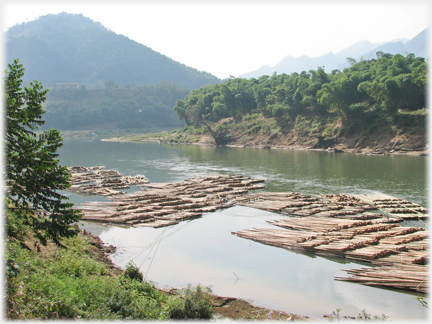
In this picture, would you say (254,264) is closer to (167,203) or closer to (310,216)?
(310,216)

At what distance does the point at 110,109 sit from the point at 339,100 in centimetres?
9775

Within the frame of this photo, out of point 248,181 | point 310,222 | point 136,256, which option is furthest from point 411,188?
point 136,256

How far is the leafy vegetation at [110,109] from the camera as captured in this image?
445ft

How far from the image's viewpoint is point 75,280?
11156 mm

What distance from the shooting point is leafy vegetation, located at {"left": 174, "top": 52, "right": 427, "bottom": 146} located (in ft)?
180

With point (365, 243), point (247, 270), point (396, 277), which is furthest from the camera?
point (365, 243)

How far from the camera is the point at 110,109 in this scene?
140 metres

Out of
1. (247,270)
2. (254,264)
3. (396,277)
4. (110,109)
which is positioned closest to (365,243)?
(396,277)

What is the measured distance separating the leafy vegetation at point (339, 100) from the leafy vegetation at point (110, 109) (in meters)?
57.4

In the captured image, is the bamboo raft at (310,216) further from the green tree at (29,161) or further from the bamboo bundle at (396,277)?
the green tree at (29,161)

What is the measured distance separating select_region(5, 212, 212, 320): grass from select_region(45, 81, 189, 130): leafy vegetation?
4918 inches

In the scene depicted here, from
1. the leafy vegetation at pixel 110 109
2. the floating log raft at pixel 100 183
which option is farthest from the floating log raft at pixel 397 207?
the leafy vegetation at pixel 110 109

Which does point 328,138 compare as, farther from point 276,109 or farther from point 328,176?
point 328,176

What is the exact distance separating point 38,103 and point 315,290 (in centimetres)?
1102
